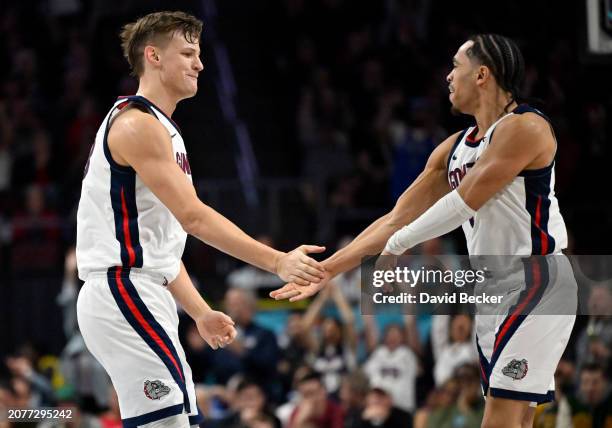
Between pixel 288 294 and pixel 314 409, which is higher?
pixel 288 294

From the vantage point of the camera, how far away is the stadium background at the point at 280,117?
1168cm

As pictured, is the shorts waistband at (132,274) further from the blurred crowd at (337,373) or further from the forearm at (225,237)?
the blurred crowd at (337,373)

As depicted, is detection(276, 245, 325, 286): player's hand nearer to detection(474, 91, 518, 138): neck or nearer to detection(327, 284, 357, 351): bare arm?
detection(474, 91, 518, 138): neck

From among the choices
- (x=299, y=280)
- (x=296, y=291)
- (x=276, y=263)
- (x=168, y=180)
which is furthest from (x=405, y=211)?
(x=168, y=180)

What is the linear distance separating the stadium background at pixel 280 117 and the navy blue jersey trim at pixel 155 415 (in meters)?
5.51

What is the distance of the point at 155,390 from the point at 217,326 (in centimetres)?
70

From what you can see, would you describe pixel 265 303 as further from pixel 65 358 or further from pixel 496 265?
pixel 496 265

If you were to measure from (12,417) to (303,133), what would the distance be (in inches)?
342

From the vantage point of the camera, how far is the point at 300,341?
36.8 feet

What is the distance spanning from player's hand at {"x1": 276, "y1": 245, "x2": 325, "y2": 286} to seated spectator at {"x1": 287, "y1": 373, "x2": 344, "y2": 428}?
4.39m

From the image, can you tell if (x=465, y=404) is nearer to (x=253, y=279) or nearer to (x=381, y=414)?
(x=381, y=414)

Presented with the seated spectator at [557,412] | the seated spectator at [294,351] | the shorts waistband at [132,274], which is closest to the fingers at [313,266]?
the shorts waistband at [132,274]

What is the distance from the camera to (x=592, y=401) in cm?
919

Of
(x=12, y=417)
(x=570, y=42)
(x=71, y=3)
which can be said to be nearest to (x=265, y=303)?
(x=570, y=42)
